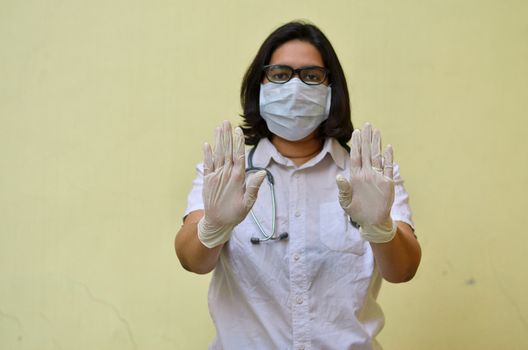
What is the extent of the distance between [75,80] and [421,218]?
1.15 m

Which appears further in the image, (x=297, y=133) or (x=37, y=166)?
(x=37, y=166)

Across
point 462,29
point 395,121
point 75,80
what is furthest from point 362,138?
point 75,80

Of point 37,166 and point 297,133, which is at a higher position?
point 297,133

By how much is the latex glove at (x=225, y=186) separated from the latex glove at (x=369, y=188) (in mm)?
168

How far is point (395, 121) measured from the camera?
2.09 meters

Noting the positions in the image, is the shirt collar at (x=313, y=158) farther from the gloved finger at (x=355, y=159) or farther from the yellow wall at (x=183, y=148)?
the yellow wall at (x=183, y=148)

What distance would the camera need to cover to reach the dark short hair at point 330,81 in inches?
58.8

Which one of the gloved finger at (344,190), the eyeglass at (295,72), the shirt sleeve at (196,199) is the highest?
the eyeglass at (295,72)

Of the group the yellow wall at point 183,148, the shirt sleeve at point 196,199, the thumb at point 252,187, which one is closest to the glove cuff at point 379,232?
the thumb at point 252,187

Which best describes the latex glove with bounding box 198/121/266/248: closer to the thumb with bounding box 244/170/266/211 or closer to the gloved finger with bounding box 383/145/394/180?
the thumb with bounding box 244/170/266/211

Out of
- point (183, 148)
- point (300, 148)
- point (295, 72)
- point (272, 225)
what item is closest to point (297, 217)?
point (272, 225)

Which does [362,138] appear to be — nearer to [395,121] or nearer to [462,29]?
[395,121]

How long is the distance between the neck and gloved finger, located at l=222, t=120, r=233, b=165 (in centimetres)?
26

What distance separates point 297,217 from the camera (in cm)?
141
